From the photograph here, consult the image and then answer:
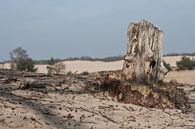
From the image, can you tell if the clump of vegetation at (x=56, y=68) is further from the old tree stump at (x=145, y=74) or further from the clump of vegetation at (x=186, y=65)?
the old tree stump at (x=145, y=74)

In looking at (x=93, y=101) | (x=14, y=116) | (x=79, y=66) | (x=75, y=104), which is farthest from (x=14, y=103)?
(x=79, y=66)

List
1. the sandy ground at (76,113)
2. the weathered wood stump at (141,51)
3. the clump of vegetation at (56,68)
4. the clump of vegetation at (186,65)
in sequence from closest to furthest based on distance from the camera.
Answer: the sandy ground at (76,113), the weathered wood stump at (141,51), the clump of vegetation at (56,68), the clump of vegetation at (186,65)

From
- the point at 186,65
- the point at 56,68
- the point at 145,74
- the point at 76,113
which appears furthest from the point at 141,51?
the point at 186,65

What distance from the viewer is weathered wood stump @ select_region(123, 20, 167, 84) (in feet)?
34.9

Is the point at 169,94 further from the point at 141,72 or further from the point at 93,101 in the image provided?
the point at 93,101

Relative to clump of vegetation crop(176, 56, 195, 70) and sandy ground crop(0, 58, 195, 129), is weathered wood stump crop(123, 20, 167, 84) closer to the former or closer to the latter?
sandy ground crop(0, 58, 195, 129)

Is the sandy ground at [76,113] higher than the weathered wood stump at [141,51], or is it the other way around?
the weathered wood stump at [141,51]

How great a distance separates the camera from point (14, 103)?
27.3 ft

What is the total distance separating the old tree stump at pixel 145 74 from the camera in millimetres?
10320

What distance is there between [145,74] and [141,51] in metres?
0.45

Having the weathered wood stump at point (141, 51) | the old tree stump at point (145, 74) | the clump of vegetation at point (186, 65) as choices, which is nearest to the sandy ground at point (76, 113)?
the old tree stump at point (145, 74)

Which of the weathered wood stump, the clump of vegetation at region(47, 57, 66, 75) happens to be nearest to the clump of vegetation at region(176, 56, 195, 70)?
the clump of vegetation at region(47, 57, 66, 75)

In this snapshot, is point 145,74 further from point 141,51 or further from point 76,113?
point 76,113

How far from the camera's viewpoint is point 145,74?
35.1ft
